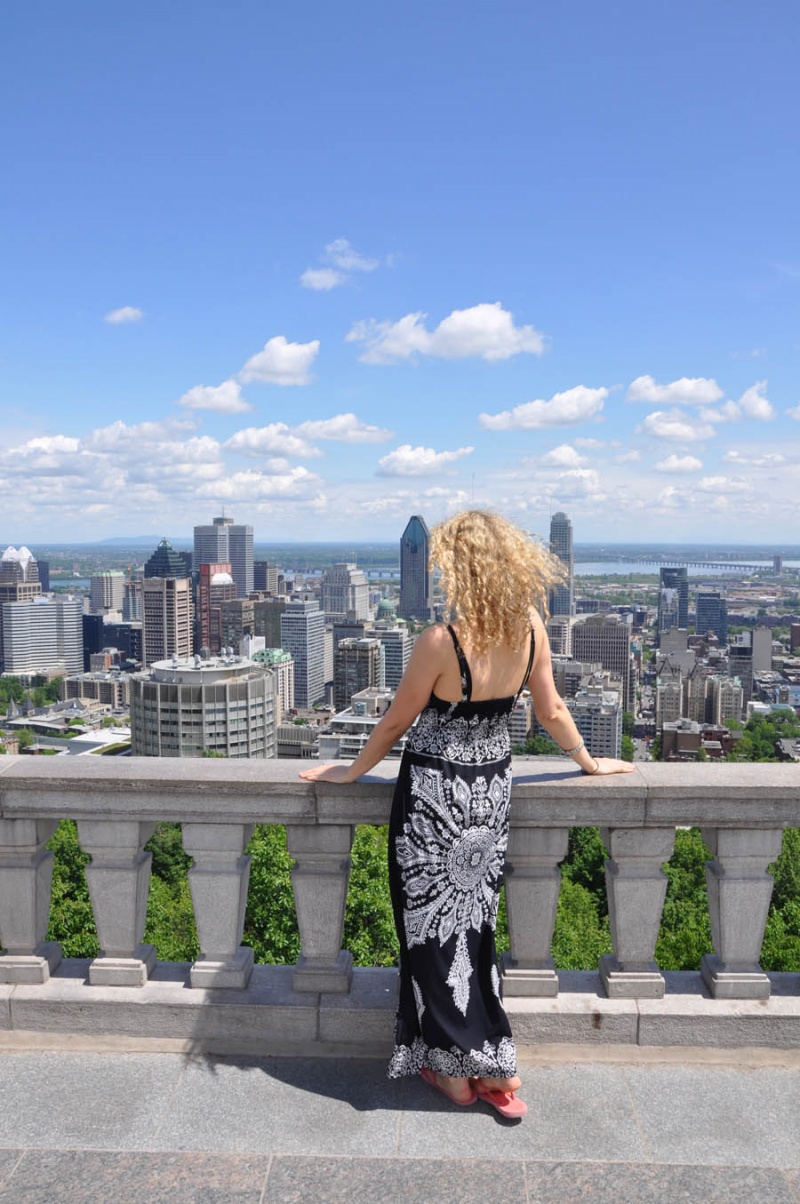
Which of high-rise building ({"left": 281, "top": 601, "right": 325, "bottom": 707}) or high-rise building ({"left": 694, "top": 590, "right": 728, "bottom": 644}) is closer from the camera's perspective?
high-rise building ({"left": 281, "top": 601, "right": 325, "bottom": 707})

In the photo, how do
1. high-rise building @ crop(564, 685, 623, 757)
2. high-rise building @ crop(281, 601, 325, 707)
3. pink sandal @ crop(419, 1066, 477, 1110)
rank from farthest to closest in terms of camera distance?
high-rise building @ crop(281, 601, 325, 707), high-rise building @ crop(564, 685, 623, 757), pink sandal @ crop(419, 1066, 477, 1110)

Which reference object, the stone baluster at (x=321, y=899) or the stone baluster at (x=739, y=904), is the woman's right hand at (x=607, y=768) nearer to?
the stone baluster at (x=739, y=904)

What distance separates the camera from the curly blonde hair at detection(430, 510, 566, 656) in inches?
123

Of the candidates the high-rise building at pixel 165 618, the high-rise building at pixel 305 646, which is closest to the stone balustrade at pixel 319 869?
the high-rise building at pixel 305 646

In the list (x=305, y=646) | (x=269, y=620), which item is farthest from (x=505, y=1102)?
(x=269, y=620)

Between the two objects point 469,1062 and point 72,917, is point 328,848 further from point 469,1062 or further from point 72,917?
point 72,917

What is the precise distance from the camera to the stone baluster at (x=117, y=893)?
3670 mm

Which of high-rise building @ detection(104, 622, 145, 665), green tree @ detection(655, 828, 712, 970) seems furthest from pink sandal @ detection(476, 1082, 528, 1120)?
high-rise building @ detection(104, 622, 145, 665)

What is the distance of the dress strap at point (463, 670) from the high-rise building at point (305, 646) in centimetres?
13781

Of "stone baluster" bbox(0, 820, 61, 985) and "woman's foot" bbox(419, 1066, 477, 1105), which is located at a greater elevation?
"stone baluster" bbox(0, 820, 61, 985)

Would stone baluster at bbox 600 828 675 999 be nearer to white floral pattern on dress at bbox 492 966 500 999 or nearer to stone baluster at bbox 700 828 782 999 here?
stone baluster at bbox 700 828 782 999

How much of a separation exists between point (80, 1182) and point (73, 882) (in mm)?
21702

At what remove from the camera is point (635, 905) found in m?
3.67

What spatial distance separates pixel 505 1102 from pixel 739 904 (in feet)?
3.94
